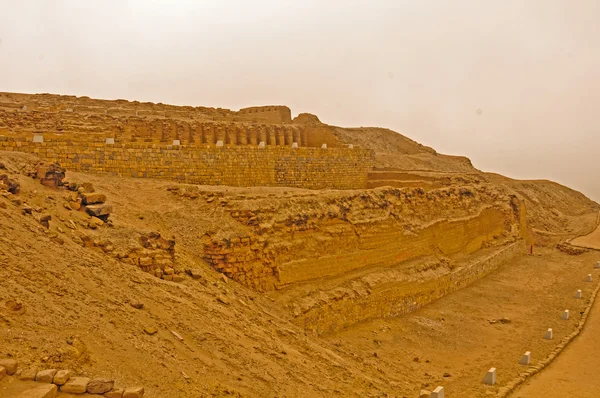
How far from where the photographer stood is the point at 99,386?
12.6 feet

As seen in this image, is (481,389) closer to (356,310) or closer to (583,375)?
(583,375)

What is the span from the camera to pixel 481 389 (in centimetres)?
866

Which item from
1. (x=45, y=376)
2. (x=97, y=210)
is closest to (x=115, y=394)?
(x=45, y=376)

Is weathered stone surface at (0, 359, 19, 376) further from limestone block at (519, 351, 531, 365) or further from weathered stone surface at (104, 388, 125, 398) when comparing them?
limestone block at (519, 351, 531, 365)

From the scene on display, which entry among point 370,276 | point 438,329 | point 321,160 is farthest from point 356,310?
point 321,160

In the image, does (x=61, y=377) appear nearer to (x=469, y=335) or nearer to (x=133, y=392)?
(x=133, y=392)

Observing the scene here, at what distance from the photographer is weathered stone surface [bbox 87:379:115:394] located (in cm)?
382

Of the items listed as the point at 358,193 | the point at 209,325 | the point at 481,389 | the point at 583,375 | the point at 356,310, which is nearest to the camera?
the point at 209,325

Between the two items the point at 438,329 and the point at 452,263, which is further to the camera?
the point at 452,263

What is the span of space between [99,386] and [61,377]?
0.92ft

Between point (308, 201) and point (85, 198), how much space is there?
4920 mm

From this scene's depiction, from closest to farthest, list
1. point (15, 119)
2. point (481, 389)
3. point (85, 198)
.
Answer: point (85, 198) → point (481, 389) → point (15, 119)

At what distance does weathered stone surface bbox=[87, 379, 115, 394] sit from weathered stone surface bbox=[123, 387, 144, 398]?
0.12 meters

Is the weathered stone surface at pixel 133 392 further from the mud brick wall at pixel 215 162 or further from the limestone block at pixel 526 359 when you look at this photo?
the mud brick wall at pixel 215 162
